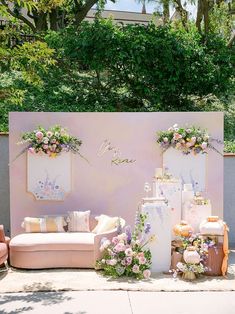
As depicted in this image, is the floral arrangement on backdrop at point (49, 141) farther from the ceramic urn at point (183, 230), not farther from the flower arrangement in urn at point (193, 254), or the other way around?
the flower arrangement in urn at point (193, 254)

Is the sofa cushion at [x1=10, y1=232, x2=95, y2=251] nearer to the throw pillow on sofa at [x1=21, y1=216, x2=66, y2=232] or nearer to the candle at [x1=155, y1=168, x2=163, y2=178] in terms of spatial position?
the throw pillow on sofa at [x1=21, y1=216, x2=66, y2=232]

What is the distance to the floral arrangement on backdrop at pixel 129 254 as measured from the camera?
22.1 ft

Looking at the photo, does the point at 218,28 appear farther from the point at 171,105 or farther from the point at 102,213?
the point at 102,213

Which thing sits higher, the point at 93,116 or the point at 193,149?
the point at 93,116

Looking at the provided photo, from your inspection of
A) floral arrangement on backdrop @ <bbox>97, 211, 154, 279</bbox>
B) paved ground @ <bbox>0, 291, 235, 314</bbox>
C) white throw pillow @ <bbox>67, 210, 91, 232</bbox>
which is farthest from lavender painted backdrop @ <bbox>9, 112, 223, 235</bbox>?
paved ground @ <bbox>0, 291, 235, 314</bbox>

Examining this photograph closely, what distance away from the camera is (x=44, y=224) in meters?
7.69

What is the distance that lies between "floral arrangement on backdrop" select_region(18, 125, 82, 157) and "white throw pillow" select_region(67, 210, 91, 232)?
3.58 feet

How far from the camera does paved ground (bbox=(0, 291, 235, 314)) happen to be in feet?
17.5

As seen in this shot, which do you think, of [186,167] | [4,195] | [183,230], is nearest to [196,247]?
[183,230]

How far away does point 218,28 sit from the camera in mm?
17250

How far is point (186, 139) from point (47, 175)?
2491 millimetres

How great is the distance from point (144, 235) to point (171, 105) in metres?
6.06

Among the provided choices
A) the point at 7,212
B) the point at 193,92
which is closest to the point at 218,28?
the point at 193,92

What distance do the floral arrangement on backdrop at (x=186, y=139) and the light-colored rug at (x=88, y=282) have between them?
2.21 m
